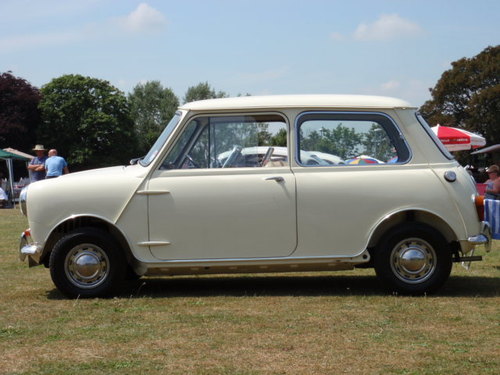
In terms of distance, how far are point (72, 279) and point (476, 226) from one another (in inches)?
150

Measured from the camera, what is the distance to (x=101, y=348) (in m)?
5.80

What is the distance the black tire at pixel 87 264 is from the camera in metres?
7.89

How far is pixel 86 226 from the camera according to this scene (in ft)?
26.4

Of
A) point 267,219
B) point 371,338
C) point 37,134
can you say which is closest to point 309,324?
point 371,338

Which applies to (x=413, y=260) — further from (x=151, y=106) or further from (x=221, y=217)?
(x=151, y=106)

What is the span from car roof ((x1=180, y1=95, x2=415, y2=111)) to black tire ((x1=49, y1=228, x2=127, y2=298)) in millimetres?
1540

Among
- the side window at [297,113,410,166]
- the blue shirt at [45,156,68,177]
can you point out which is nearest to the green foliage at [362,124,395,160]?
the side window at [297,113,410,166]

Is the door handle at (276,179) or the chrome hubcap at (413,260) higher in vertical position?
the door handle at (276,179)

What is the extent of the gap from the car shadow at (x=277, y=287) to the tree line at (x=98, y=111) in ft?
186

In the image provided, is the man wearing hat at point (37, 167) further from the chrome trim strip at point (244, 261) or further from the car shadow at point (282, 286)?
the chrome trim strip at point (244, 261)

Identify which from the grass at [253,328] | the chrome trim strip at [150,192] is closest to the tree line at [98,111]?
the grass at [253,328]

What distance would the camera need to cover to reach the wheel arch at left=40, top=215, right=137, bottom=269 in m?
7.96

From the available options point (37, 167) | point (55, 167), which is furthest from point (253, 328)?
point (37, 167)

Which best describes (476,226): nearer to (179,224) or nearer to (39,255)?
(179,224)
